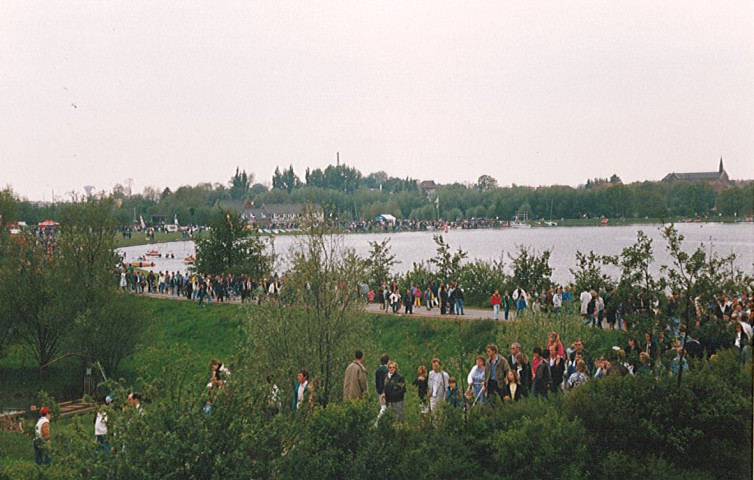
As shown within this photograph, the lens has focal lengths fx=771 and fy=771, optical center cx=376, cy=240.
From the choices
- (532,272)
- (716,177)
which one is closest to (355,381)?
(716,177)

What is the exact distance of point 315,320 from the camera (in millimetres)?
17984

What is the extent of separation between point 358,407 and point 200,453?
8.45ft

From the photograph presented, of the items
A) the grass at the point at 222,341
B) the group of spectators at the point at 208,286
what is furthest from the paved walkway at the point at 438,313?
the group of spectators at the point at 208,286

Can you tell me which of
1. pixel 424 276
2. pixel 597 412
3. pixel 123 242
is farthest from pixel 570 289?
pixel 123 242

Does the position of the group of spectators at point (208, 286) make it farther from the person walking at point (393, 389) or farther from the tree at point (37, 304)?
the person walking at point (393, 389)

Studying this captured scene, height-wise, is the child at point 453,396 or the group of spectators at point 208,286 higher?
the child at point 453,396

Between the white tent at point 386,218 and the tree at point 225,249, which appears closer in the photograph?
the tree at point 225,249

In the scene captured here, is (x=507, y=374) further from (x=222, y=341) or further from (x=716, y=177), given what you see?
(x=222, y=341)

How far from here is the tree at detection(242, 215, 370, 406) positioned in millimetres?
17531

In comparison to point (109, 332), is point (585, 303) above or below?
above

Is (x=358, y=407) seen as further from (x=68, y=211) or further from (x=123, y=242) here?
(x=123, y=242)

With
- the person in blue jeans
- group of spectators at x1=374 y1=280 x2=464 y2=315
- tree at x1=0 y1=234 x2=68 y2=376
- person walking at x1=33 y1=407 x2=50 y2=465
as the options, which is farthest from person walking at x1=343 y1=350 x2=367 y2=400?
tree at x1=0 y1=234 x2=68 y2=376

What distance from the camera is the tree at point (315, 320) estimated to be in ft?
57.5

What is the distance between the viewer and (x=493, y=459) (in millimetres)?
12148
